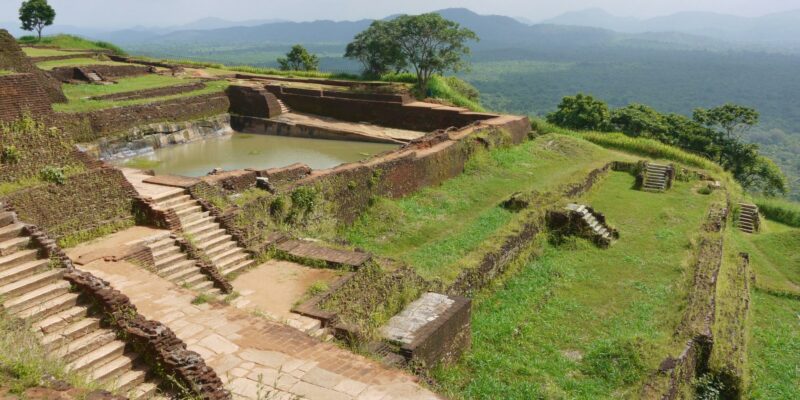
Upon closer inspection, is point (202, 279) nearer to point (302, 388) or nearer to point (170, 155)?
point (302, 388)

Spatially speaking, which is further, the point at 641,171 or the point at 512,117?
the point at 512,117

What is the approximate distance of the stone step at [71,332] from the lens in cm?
604

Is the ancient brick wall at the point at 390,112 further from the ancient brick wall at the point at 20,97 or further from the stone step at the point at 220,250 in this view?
the ancient brick wall at the point at 20,97

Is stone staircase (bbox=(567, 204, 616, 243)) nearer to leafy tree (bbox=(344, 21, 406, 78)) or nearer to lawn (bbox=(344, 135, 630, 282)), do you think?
lawn (bbox=(344, 135, 630, 282))

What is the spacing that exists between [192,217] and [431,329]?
4.84 m

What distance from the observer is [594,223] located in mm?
14070

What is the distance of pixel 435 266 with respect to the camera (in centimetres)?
1098

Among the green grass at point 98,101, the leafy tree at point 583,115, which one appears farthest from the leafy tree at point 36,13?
the leafy tree at point 583,115

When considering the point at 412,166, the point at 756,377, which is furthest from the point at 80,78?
the point at 756,377

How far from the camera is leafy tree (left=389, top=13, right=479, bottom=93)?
94.6 ft

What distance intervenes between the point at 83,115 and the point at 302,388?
15.7 m

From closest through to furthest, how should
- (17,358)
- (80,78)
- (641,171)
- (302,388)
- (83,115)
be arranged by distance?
→ (17,358), (302,388), (83,115), (641,171), (80,78)

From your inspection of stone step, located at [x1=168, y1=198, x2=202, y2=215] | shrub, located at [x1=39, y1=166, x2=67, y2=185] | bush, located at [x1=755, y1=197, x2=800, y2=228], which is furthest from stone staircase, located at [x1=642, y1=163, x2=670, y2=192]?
shrub, located at [x1=39, y1=166, x2=67, y2=185]

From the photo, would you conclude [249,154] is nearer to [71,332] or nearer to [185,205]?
[185,205]
